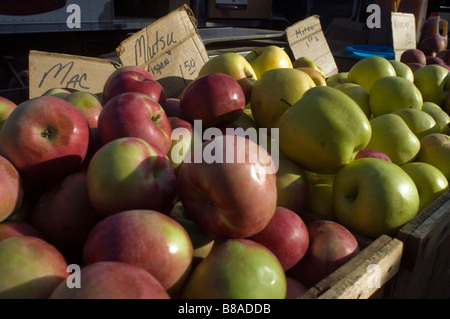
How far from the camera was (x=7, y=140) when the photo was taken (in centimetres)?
102

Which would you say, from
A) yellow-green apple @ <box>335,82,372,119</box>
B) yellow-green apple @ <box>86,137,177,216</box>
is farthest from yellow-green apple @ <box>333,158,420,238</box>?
yellow-green apple @ <box>335,82,372,119</box>

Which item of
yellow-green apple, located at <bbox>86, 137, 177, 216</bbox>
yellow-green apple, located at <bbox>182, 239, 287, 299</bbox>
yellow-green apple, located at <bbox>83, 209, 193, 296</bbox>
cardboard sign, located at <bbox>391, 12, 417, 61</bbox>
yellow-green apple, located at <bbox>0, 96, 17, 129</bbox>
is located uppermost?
cardboard sign, located at <bbox>391, 12, 417, 61</bbox>

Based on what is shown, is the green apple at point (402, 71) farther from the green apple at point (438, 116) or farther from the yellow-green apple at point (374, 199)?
the yellow-green apple at point (374, 199)

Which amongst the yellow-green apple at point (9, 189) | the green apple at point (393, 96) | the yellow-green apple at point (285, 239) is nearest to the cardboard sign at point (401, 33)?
the green apple at point (393, 96)

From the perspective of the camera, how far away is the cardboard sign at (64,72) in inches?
67.9

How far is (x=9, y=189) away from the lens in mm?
947

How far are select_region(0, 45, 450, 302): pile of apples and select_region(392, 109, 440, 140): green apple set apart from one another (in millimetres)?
160

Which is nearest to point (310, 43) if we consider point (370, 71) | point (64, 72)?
point (370, 71)

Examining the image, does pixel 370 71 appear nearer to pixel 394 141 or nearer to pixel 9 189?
pixel 394 141

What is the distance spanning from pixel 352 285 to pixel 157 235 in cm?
47

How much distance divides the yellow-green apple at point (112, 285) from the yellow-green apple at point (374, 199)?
0.77 metres

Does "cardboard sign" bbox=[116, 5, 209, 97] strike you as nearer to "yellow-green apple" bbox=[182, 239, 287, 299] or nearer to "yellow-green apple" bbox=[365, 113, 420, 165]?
"yellow-green apple" bbox=[365, 113, 420, 165]

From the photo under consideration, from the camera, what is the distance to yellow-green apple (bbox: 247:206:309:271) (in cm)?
100

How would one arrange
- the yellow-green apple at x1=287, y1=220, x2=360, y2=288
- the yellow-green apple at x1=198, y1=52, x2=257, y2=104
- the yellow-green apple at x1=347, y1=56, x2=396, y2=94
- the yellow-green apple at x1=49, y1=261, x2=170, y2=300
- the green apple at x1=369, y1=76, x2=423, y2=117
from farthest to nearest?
the yellow-green apple at x1=347, y1=56, x2=396, y2=94 → the green apple at x1=369, y1=76, x2=423, y2=117 → the yellow-green apple at x1=198, y1=52, x2=257, y2=104 → the yellow-green apple at x1=287, y1=220, x2=360, y2=288 → the yellow-green apple at x1=49, y1=261, x2=170, y2=300
